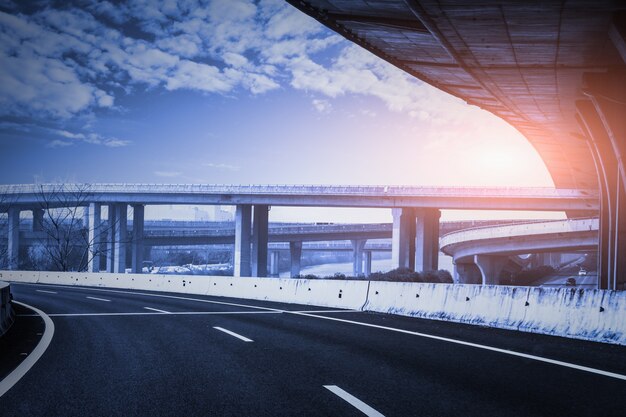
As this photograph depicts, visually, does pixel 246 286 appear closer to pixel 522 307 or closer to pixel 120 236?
pixel 522 307

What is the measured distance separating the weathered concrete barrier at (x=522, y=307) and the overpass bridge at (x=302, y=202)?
150 feet

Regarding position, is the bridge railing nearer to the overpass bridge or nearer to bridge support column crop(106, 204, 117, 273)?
the overpass bridge

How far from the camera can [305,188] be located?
62906 millimetres

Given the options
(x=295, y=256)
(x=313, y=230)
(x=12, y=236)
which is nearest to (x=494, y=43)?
(x=313, y=230)

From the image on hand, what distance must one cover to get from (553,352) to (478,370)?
6.50 ft

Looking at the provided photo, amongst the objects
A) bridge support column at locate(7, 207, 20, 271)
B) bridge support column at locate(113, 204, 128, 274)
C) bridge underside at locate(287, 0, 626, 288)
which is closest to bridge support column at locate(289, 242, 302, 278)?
bridge support column at locate(113, 204, 128, 274)

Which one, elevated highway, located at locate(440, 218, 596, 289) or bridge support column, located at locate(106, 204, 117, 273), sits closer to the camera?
elevated highway, located at locate(440, 218, 596, 289)

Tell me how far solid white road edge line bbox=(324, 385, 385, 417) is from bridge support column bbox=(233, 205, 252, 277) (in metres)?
59.9

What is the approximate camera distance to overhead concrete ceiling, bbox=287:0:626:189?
1533cm

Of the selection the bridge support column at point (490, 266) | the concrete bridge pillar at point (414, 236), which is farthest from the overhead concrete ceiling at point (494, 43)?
the bridge support column at point (490, 266)

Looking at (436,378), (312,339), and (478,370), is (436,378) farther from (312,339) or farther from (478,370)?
→ (312,339)

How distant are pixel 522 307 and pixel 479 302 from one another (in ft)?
4.08

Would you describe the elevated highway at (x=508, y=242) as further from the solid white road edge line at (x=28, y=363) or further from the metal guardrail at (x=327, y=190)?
the solid white road edge line at (x=28, y=363)

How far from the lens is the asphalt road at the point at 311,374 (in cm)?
528
